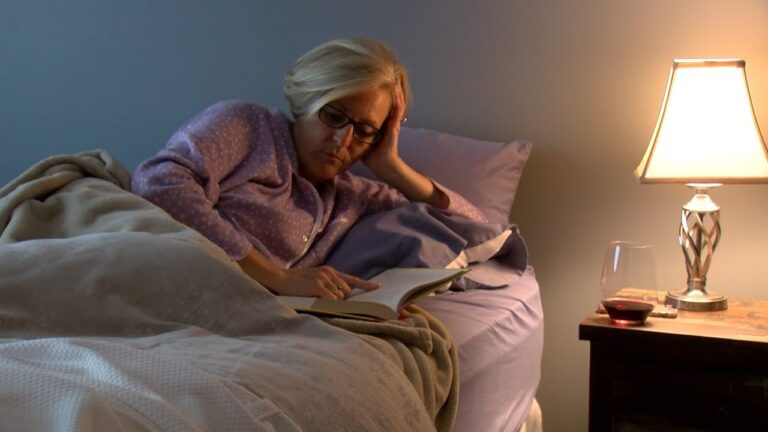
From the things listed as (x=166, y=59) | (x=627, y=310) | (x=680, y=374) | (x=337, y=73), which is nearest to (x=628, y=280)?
(x=627, y=310)

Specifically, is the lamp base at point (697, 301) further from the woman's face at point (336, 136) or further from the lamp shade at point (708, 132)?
the woman's face at point (336, 136)

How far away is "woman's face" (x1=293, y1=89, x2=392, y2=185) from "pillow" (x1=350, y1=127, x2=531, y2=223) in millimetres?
243

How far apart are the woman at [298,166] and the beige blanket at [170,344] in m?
0.18

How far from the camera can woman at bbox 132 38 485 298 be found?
1.70 meters

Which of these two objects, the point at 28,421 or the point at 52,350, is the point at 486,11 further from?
the point at 28,421

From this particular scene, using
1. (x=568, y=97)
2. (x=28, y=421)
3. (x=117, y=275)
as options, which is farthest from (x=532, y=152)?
(x=28, y=421)

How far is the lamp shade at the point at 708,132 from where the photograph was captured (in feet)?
5.88

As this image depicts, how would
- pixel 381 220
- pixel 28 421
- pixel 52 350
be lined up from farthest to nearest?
pixel 381 220
pixel 52 350
pixel 28 421

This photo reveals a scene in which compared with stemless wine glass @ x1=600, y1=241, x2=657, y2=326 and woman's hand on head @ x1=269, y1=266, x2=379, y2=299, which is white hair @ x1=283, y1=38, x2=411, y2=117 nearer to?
woman's hand on head @ x1=269, y1=266, x2=379, y2=299

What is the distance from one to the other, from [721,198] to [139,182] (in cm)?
120

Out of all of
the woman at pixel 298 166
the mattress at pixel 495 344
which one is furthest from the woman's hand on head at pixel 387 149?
the mattress at pixel 495 344

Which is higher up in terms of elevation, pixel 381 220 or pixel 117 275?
pixel 117 275

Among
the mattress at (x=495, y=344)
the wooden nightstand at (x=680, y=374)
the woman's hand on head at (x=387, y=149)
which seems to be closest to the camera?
the mattress at (x=495, y=344)

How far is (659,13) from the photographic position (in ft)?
6.95
